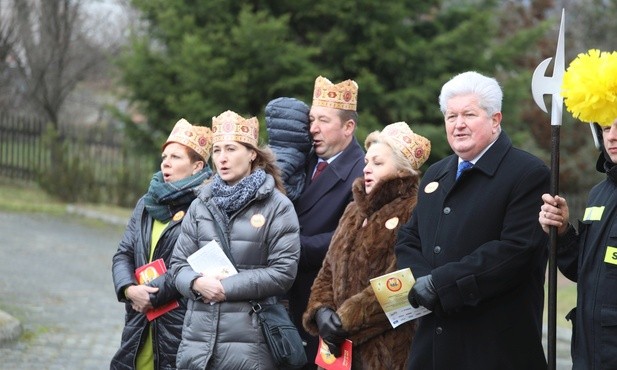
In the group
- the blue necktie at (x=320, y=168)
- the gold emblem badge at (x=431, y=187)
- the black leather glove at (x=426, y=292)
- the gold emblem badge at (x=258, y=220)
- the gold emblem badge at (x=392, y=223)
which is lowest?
the black leather glove at (x=426, y=292)

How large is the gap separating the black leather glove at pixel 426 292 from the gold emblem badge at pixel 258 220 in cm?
121

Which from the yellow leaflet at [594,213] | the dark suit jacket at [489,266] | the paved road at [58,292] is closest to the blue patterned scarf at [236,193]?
the dark suit jacket at [489,266]

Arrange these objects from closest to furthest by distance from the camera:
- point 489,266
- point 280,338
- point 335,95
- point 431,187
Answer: point 489,266, point 431,187, point 280,338, point 335,95

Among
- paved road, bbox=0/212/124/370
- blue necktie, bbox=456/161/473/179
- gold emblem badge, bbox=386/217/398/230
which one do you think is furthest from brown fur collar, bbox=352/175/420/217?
paved road, bbox=0/212/124/370

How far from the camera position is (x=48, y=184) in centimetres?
2370

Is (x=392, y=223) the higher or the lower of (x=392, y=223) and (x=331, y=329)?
the higher

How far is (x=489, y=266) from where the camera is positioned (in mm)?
4914

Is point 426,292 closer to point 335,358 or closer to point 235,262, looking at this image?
point 335,358

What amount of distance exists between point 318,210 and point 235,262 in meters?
0.82

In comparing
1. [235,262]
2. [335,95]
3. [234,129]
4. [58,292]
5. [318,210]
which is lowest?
[58,292]

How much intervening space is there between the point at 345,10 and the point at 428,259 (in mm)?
14782

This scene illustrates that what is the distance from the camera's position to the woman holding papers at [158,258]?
21.3 feet

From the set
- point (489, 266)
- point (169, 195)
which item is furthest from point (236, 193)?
point (489, 266)

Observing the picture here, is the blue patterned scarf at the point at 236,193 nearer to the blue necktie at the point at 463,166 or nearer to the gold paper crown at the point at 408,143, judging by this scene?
the gold paper crown at the point at 408,143
